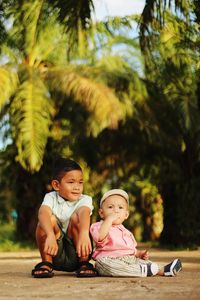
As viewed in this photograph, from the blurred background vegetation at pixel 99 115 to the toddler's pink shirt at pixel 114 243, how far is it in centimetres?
871

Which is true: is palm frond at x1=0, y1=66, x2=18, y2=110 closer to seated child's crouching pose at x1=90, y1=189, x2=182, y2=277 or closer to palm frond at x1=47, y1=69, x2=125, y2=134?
palm frond at x1=47, y1=69, x2=125, y2=134

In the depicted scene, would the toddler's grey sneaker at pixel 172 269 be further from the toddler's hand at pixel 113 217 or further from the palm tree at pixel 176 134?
the palm tree at pixel 176 134

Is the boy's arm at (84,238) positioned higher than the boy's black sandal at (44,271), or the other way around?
the boy's arm at (84,238)

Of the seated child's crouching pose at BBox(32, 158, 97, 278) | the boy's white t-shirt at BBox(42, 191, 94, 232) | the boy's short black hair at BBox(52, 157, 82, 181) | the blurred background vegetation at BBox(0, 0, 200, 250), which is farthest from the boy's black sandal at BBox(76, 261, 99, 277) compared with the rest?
the blurred background vegetation at BBox(0, 0, 200, 250)

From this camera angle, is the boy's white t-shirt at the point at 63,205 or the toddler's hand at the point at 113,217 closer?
the toddler's hand at the point at 113,217

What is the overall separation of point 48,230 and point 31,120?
11.0 m

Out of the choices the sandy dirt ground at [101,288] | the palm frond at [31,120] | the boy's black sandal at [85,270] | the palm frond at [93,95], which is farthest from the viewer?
the palm frond at [31,120]

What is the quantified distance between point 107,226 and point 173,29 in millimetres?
10163

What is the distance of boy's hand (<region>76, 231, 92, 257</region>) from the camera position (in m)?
6.18

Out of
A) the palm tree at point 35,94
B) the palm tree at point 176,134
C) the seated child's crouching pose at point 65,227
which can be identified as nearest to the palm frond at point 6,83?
the palm tree at point 35,94

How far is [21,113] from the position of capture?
17266 mm

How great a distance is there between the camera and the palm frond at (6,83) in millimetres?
16984

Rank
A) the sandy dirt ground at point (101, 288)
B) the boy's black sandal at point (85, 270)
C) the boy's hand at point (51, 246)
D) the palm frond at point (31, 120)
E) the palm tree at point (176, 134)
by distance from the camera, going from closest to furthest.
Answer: the sandy dirt ground at point (101, 288) → the boy's hand at point (51, 246) → the boy's black sandal at point (85, 270) → the palm frond at point (31, 120) → the palm tree at point (176, 134)

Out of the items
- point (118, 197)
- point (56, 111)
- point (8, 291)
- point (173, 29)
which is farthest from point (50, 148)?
point (8, 291)
